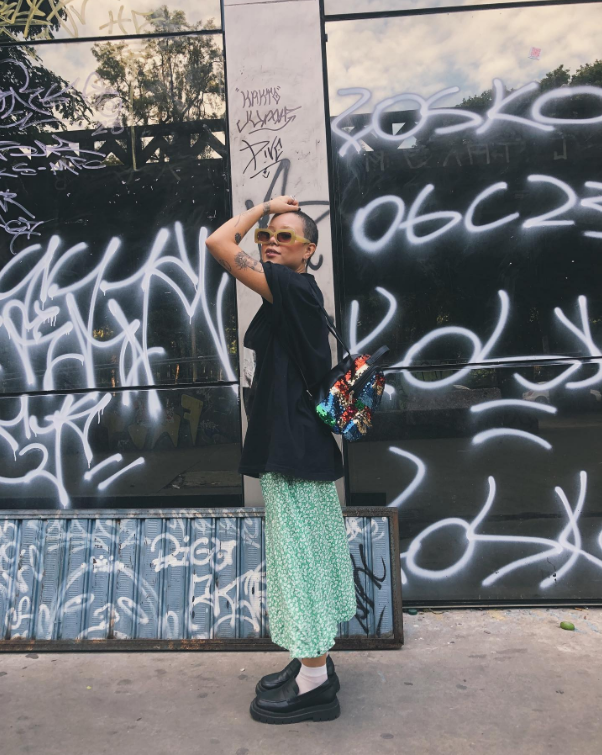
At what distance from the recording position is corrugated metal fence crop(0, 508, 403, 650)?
127 inches

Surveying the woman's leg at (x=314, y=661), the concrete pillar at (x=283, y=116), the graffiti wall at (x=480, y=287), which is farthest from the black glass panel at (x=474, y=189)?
the woman's leg at (x=314, y=661)

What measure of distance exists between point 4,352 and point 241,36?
221 cm

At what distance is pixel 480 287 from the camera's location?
363cm

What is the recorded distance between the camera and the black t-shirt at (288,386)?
8.12ft

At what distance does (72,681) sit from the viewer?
2.91m

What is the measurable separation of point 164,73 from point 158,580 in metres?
2.78

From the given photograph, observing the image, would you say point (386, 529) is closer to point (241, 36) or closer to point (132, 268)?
point (132, 268)

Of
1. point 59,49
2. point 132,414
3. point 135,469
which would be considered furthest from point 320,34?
point 135,469

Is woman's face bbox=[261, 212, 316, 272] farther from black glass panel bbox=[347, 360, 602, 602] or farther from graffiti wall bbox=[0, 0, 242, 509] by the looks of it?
black glass panel bbox=[347, 360, 602, 602]

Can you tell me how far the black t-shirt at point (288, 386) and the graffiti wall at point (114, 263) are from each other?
42.8 inches

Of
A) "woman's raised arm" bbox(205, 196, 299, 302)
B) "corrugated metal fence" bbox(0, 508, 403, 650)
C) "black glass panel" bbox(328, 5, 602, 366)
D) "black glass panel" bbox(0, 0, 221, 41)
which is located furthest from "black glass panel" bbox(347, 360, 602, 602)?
"black glass panel" bbox(0, 0, 221, 41)

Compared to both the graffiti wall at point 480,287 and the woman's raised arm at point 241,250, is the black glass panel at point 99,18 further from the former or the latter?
the woman's raised arm at point 241,250

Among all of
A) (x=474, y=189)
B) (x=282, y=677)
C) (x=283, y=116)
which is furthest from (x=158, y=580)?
(x=474, y=189)

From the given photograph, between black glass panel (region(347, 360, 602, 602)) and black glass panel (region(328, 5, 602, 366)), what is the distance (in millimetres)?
200
